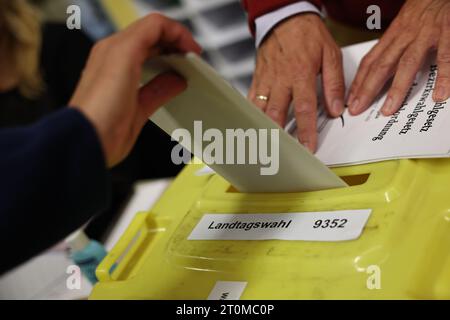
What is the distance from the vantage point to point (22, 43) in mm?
1247

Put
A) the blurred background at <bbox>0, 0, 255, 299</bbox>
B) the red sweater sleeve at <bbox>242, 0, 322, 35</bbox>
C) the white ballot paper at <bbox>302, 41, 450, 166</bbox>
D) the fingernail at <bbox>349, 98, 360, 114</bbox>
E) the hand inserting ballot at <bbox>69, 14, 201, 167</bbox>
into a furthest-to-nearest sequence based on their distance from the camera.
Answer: the blurred background at <bbox>0, 0, 255, 299</bbox>, the red sweater sleeve at <bbox>242, 0, 322, 35</bbox>, the fingernail at <bbox>349, 98, 360, 114</bbox>, the white ballot paper at <bbox>302, 41, 450, 166</bbox>, the hand inserting ballot at <bbox>69, 14, 201, 167</bbox>

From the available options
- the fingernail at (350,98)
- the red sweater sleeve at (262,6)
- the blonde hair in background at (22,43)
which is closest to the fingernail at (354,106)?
the fingernail at (350,98)

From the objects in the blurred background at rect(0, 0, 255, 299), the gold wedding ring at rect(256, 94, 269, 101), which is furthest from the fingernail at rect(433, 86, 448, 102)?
the blurred background at rect(0, 0, 255, 299)

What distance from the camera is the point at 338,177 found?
48 cm

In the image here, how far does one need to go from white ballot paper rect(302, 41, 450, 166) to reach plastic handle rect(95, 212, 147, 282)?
218 millimetres

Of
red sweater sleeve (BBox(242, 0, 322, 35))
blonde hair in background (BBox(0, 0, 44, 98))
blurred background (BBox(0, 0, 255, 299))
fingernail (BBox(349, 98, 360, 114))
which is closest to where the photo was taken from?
fingernail (BBox(349, 98, 360, 114))

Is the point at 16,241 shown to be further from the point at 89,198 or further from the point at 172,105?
the point at 172,105

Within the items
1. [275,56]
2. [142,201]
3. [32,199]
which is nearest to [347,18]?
[275,56]

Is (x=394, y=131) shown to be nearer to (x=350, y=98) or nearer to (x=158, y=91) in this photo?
(x=350, y=98)

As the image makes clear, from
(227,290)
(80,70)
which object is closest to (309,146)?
(227,290)

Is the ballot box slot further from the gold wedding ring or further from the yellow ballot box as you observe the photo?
the gold wedding ring

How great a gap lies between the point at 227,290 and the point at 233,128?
0.48 ft

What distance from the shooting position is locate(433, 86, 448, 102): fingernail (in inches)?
20.2

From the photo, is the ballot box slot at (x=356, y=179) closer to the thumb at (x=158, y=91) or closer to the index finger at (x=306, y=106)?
the index finger at (x=306, y=106)
